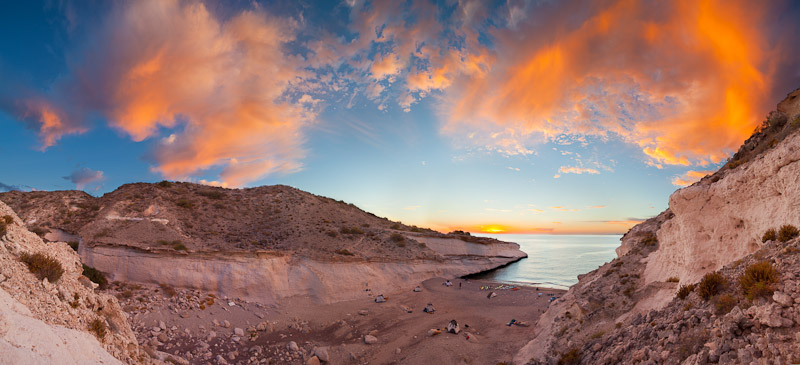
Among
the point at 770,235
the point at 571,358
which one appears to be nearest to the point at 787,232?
the point at 770,235

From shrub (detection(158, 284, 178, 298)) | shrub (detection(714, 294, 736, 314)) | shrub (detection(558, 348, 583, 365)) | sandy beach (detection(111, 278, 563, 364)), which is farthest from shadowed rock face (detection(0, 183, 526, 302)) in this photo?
shrub (detection(714, 294, 736, 314))

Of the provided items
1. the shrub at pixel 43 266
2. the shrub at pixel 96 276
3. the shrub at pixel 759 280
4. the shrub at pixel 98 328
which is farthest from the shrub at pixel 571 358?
the shrub at pixel 96 276

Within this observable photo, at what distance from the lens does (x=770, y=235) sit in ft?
23.9

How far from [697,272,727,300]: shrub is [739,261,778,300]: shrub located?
0.67 m

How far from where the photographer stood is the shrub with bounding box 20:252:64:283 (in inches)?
272

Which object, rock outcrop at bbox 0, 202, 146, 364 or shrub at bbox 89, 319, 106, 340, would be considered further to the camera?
shrub at bbox 89, 319, 106, 340

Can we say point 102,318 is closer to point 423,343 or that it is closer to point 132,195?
point 423,343

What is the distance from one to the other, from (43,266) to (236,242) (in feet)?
90.2

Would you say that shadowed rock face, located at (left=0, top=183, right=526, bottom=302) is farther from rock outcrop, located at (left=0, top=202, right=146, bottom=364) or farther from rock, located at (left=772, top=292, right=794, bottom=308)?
rock, located at (left=772, top=292, right=794, bottom=308)

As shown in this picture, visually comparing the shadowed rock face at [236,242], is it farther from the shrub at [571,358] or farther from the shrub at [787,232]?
the shrub at [787,232]

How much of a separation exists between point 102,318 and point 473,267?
169 feet

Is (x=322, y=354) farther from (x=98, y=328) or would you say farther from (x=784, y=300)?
(x=784, y=300)

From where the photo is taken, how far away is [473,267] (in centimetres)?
5369

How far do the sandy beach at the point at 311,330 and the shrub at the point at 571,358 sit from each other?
407 centimetres
